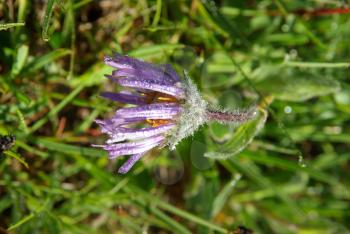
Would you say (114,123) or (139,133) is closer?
(139,133)

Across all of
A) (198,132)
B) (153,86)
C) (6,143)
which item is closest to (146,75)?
(153,86)

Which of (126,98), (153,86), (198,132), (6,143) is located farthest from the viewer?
(198,132)

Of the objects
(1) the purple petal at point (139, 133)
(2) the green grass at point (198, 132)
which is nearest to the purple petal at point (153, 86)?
(1) the purple petal at point (139, 133)

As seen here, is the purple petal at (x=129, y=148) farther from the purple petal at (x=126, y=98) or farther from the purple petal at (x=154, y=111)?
the purple petal at (x=126, y=98)

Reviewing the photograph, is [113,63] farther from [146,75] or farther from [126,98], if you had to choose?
[126,98]

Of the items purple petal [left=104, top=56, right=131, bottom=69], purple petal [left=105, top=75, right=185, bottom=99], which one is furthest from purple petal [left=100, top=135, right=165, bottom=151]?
purple petal [left=104, top=56, right=131, bottom=69]

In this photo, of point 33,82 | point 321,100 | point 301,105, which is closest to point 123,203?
point 33,82

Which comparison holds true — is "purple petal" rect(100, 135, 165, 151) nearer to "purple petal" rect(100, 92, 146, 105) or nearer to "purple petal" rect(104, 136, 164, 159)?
"purple petal" rect(104, 136, 164, 159)
